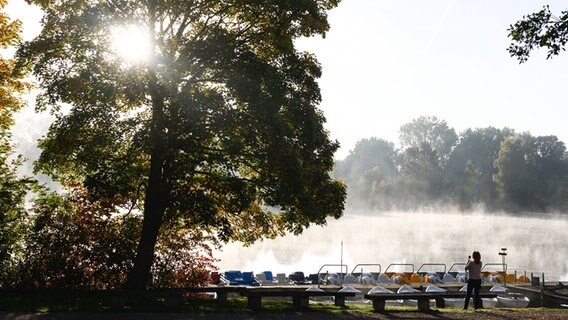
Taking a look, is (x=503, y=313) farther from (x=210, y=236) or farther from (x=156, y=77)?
(x=156, y=77)

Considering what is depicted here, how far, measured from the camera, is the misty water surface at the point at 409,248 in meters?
55.4

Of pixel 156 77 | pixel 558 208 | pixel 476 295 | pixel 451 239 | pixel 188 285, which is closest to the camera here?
pixel 156 77

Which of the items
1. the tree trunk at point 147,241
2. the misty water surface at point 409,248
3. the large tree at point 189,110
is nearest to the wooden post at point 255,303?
the large tree at point 189,110

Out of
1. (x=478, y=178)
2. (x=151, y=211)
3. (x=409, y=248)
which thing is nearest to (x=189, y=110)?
(x=151, y=211)

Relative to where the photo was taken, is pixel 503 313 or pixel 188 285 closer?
pixel 503 313

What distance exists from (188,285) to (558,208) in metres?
117

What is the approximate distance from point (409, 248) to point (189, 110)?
56072 mm

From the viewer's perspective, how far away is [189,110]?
1744 cm

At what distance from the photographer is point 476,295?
A: 20.0 meters

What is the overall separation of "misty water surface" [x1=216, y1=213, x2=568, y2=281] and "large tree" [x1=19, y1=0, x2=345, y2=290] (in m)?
30.6

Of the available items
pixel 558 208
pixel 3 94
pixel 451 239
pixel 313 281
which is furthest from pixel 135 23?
pixel 558 208

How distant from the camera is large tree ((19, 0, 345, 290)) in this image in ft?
58.2

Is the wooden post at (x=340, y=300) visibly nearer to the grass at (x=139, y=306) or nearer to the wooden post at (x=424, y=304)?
the grass at (x=139, y=306)

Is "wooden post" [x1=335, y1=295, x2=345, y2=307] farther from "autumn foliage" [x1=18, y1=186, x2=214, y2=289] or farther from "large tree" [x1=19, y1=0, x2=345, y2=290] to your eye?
"autumn foliage" [x1=18, y1=186, x2=214, y2=289]
